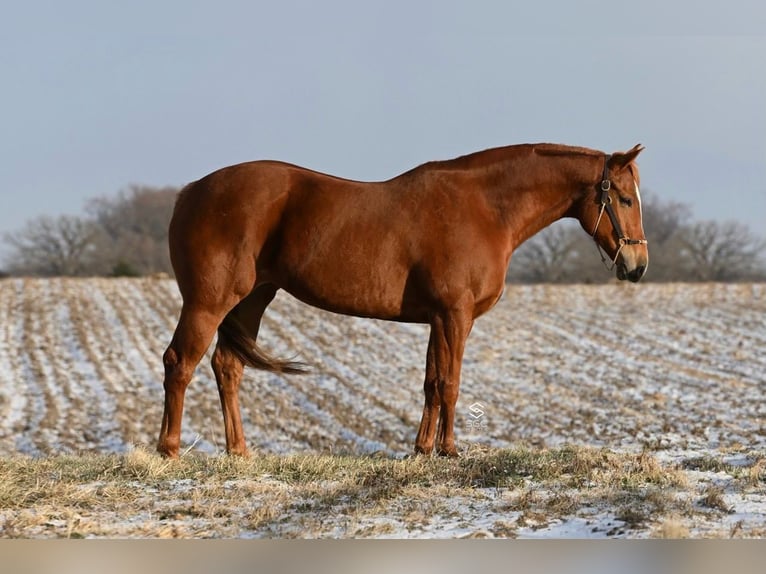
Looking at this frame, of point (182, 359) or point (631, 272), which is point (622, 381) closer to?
point (631, 272)

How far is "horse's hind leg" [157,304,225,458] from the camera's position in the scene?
23.7ft

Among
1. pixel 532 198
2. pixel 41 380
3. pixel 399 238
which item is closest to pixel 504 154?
pixel 532 198

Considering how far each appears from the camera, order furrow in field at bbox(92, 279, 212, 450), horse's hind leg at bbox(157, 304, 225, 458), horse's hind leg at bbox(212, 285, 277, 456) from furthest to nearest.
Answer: furrow in field at bbox(92, 279, 212, 450)
horse's hind leg at bbox(212, 285, 277, 456)
horse's hind leg at bbox(157, 304, 225, 458)

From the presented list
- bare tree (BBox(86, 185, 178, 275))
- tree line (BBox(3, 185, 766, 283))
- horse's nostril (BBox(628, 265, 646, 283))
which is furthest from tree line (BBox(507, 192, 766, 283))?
horse's nostril (BBox(628, 265, 646, 283))

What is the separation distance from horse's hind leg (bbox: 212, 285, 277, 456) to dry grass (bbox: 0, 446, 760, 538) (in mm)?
572

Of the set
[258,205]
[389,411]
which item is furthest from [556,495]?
[389,411]

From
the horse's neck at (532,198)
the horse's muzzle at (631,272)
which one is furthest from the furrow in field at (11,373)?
the horse's muzzle at (631,272)

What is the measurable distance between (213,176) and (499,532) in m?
3.89

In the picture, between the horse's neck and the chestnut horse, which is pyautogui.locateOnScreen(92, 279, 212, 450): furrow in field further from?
the horse's neck

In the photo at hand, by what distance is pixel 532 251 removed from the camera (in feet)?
131

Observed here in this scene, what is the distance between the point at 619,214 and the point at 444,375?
1.98m

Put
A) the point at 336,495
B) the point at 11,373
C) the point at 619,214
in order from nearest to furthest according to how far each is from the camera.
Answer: the point at 336,495, the point at 619,214, the point at 11,373

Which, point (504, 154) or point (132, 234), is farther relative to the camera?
point (132, 234)

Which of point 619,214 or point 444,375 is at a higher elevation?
point 619,214
